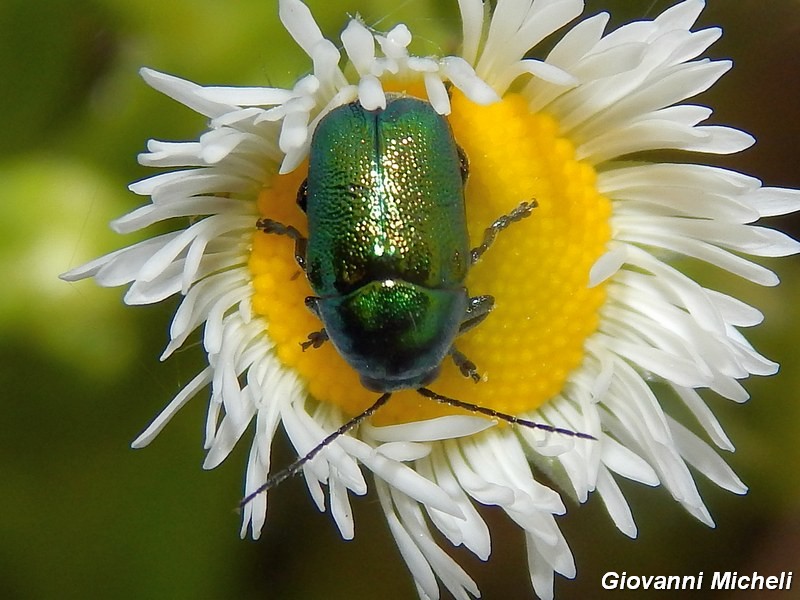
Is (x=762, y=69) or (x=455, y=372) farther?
(x=762, y=69)

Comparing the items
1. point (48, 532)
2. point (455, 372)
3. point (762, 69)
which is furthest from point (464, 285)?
point (48, 532)

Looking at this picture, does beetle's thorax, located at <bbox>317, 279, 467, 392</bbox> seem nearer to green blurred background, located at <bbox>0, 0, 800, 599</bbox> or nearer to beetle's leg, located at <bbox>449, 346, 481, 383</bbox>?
beetle's leg, located at <bbox>449, 346, 481, 383</bbox>

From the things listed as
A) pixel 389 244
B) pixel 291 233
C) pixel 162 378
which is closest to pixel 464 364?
pixel 389 244

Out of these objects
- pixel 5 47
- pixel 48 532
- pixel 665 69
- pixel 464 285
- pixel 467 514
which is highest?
pixel 665 69

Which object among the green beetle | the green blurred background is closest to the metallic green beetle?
the green beetle

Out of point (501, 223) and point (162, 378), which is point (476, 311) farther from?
point (162, 378)

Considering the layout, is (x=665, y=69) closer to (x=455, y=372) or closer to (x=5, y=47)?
(x=455, y=372)
